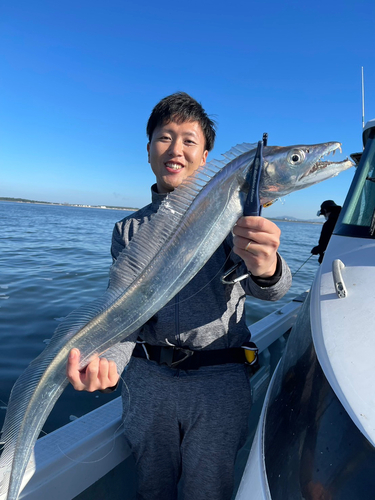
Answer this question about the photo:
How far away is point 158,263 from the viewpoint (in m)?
1.73

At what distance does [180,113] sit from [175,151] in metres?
0.37

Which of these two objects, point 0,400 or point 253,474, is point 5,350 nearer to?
point 0,400

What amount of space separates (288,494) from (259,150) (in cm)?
146

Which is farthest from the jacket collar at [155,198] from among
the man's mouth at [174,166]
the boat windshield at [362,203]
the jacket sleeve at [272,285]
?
the boat windshield at [362,203]

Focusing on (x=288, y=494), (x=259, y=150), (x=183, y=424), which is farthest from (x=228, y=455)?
(x=259, y=150)

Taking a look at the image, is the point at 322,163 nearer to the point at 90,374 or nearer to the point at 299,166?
the point at 299,166

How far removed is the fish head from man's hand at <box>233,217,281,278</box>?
0.64 feet

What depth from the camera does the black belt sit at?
2.13 meters

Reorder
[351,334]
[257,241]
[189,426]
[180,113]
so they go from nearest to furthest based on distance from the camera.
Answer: [351,334] → [257,241] → [189,426] → [180,113]

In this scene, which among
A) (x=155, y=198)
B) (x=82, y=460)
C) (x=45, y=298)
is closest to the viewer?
(x=82, y=460)

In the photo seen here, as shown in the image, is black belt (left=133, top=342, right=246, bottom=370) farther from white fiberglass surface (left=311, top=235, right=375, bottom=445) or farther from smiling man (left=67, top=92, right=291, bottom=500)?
white fiberglass surface (left=311, top=235, right=375, bottom=445)

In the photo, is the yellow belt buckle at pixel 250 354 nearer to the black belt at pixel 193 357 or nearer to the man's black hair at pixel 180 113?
the black belt at pixel 193 357

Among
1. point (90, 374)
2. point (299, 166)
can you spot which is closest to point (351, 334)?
point (299, 166)

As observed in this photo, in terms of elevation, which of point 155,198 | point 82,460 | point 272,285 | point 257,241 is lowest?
point 82,460
